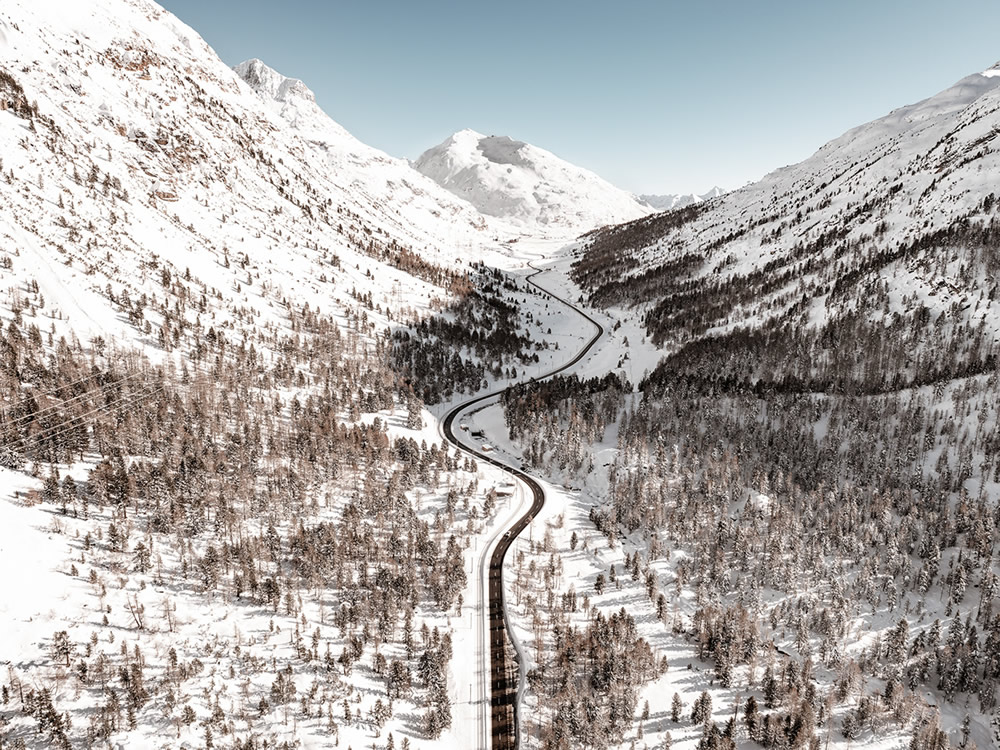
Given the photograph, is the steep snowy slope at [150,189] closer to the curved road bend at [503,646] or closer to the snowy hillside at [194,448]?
the snowy hillside at [194,448]

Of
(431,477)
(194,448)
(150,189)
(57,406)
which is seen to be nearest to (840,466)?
(431,477)

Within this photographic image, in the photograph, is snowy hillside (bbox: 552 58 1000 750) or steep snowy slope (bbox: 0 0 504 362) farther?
steep snowy slope (bbox: 0 0 504 362)

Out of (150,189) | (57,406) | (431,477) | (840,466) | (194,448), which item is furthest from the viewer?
(150,189)

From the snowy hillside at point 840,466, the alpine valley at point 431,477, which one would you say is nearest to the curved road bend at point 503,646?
the alpine valley at point 431,477

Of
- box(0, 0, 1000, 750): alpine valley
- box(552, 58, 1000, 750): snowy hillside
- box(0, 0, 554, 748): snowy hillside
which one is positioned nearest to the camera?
box(0, 0, 554, 748): snowy hillside

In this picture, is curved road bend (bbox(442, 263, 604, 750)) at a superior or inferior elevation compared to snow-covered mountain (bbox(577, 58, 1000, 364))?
inferior

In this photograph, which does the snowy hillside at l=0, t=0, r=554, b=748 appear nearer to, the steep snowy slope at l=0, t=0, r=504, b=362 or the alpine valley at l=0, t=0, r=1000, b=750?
the alpine valley at l=0, t=0, r=1000, b=750

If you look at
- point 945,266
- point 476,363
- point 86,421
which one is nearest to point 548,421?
point 476,363

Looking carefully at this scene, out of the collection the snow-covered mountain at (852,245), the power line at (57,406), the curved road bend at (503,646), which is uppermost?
the snow-covered mountain at (852,245)

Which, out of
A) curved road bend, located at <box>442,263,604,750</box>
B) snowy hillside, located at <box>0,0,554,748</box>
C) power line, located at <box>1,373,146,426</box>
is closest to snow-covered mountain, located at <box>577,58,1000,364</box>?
snowy hillside, located at <box>0,0,554,748</box>

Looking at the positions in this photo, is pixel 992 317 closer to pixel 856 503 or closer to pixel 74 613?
pixel 856 503

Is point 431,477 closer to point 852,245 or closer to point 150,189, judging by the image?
point 150,189
